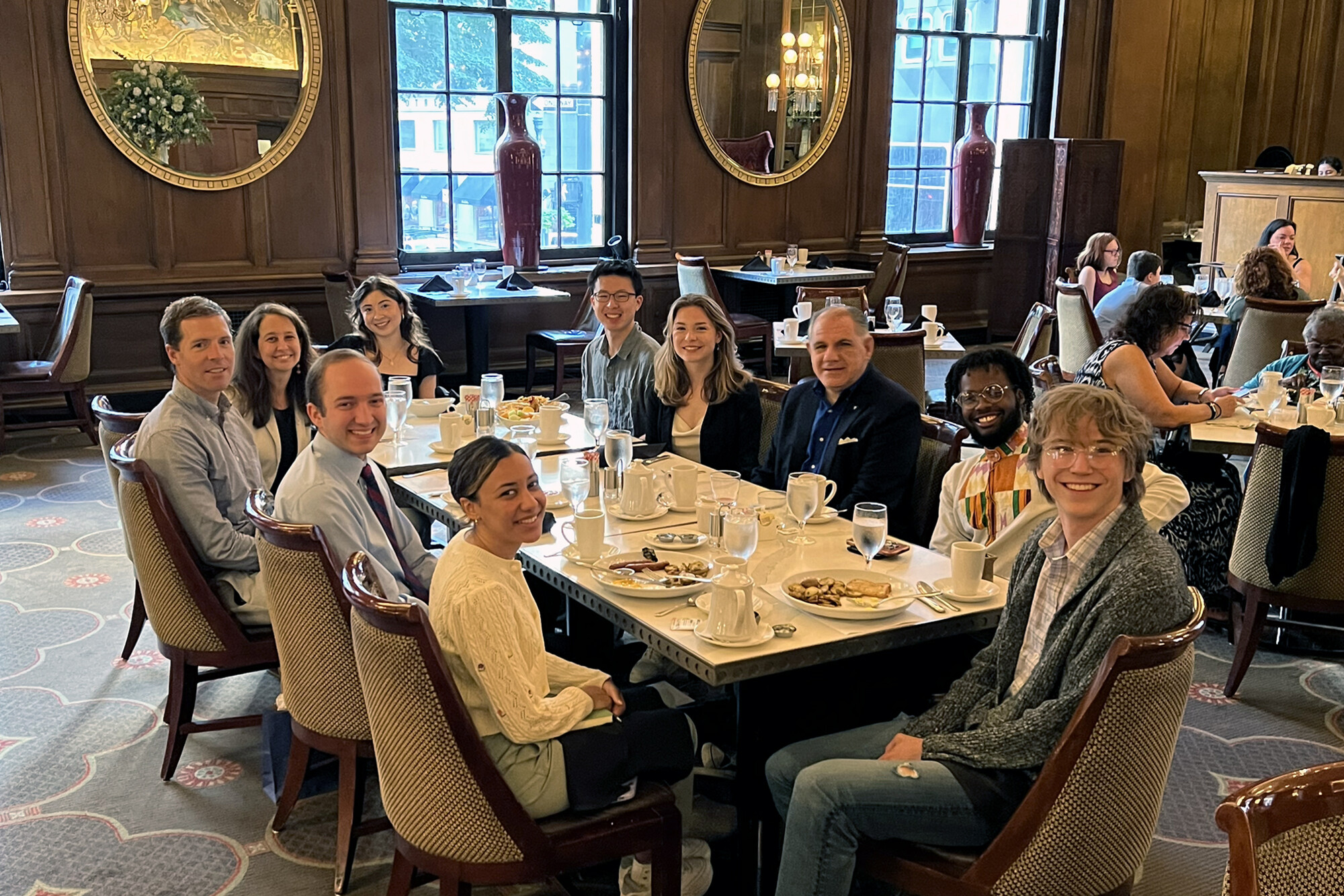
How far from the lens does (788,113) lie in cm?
991

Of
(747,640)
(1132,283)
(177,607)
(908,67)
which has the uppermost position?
(908,67)

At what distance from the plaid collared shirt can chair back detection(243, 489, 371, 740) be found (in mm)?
1394

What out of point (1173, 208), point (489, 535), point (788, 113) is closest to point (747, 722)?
point (489, 535)

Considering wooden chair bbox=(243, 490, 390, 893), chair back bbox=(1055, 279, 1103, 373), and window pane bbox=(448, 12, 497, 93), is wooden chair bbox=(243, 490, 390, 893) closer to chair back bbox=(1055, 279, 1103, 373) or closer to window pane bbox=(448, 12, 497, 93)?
chair back bbox=(1055, 279, 1103, 373)

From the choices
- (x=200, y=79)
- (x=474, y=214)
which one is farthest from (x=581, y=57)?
(x=200, y=79)

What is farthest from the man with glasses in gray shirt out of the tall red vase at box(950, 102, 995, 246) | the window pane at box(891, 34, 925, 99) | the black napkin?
the tall red vase at box(950, 102, 995, 246)

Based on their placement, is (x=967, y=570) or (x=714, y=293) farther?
(x=714, y=293)

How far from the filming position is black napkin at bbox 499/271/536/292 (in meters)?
8.09

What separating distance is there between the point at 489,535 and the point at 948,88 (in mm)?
9490

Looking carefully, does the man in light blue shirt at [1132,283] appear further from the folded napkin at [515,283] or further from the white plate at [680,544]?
the white plate at [680,544]

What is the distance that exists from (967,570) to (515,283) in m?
5.78

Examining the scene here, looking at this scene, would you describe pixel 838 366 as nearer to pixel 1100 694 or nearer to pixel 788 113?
pixel 1100 694

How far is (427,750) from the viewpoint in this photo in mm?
2225

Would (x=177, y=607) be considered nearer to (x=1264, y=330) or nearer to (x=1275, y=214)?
(x=1264, y=330)
